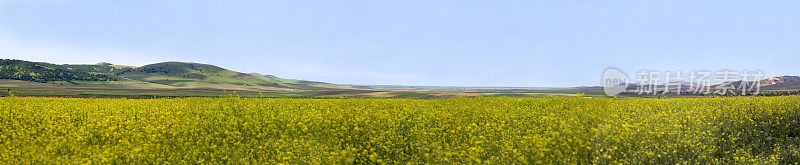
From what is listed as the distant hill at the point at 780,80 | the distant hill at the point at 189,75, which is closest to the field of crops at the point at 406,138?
the distant hill at the point at 780,80

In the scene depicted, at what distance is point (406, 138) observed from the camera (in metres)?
8.80

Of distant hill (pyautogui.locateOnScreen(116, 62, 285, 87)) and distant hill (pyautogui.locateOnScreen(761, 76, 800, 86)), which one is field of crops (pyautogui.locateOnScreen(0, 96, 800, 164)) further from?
distant hill (pyautogui.locateOnScreen(116, 62, 285, 87))

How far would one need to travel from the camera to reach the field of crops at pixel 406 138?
286 inches

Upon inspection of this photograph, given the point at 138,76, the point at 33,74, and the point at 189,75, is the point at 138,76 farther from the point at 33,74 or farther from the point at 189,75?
the point at 33,74

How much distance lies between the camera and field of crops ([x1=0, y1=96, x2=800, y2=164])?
7.26m

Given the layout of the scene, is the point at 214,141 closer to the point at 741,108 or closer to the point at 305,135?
the point at 305,135

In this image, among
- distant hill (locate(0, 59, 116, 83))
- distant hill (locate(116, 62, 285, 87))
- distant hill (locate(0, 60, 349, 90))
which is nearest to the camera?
distant hill (locate(0, 59, 116, 83))

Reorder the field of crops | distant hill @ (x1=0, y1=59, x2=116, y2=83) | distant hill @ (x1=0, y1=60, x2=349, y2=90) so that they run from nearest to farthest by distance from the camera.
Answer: the field of crops
distant hill @ (x1=0, y1=59, x2=116, y2=83)
distant hill @ (x1=0, y1=60, x2=349, y2=90)

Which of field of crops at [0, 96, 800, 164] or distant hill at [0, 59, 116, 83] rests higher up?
distant hill at [0, 59, 116, 83]

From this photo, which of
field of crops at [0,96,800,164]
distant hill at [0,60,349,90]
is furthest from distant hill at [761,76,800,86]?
distant hill at [0,60,349,90]

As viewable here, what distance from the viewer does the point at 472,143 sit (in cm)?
835

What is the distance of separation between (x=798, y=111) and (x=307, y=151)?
635 inches

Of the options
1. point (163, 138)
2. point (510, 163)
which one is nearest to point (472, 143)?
point (510, 163)

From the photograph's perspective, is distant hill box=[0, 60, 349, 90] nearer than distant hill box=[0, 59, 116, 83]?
No
